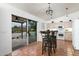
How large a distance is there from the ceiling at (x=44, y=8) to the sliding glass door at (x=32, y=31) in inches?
14.7

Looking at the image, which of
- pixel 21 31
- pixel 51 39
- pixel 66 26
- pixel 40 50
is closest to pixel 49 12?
pixel 66 26

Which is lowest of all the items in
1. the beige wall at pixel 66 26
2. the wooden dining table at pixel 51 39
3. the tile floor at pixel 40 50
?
the tile floor at pixel 40 50

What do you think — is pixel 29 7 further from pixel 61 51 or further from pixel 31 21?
pixel 61 51

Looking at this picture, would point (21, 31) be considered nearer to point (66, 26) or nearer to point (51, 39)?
point (51, 39)

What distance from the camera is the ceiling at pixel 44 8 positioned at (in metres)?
3.20

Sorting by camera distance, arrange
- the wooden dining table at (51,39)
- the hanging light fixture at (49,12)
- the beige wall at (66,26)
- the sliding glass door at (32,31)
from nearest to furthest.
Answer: the hanging light fixture at (49,12), the beige wall at (66,26), the wooden dining table at (51,39), the sliding glass door at (32,31)

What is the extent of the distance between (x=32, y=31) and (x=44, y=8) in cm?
105

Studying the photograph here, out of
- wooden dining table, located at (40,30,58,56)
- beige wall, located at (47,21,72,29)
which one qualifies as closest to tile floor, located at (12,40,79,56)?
wooden dining table, located at (40,30,58,56)

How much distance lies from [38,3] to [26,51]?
1.38m

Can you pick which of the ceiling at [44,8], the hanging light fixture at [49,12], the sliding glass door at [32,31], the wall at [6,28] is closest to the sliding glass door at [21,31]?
the sliding glass door at [32,31]

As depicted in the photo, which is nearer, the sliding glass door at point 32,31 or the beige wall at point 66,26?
the beige wall at point 66,26

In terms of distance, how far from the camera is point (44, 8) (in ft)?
11.3

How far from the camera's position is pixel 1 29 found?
3.30 m

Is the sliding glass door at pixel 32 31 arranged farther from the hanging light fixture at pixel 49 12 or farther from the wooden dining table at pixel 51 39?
the hanging light fixture at pixel 49 12
